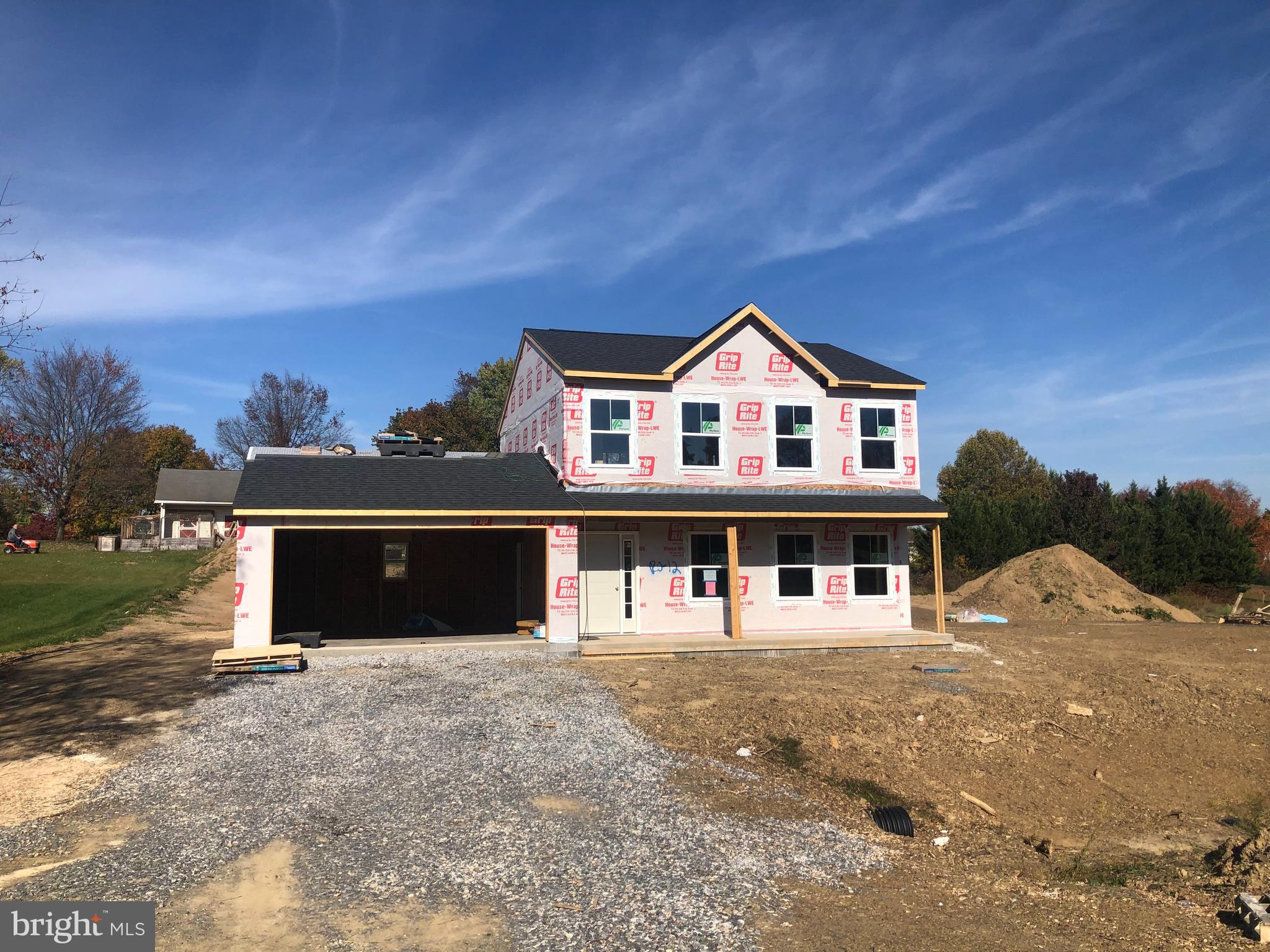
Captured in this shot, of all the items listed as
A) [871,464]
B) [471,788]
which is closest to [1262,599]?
[871,464]

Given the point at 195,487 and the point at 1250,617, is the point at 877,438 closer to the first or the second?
the point at 1250,617

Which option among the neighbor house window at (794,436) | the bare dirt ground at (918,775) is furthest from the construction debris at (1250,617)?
Answer: the neighbor house window at (794,436)

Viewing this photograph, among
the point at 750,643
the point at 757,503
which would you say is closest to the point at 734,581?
the point at 750,643

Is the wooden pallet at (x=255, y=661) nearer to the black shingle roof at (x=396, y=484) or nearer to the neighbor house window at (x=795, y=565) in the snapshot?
the black shingle roof at (x=396, y=484)

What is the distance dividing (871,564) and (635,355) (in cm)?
760

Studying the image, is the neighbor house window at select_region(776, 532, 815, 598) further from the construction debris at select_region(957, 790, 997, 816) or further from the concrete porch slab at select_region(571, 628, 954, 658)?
the construction debris at select_region(957, 790, 997, 816)

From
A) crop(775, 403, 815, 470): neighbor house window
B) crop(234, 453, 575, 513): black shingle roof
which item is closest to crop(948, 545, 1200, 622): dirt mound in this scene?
crop(775, 403, 815, 470): neighbor house window

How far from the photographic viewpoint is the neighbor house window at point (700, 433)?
19.0m

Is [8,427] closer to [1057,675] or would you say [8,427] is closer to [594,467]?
[594,467]

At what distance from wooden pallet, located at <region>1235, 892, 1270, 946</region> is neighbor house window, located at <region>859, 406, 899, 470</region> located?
47.3 feet

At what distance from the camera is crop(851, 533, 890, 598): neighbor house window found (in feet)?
64.6

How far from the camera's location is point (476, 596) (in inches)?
877

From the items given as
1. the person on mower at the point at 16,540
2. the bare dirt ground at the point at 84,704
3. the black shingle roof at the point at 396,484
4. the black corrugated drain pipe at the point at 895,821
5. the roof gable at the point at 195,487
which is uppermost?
the roof gable at the point at 195,487

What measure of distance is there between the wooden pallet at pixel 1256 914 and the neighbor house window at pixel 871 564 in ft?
44.4
